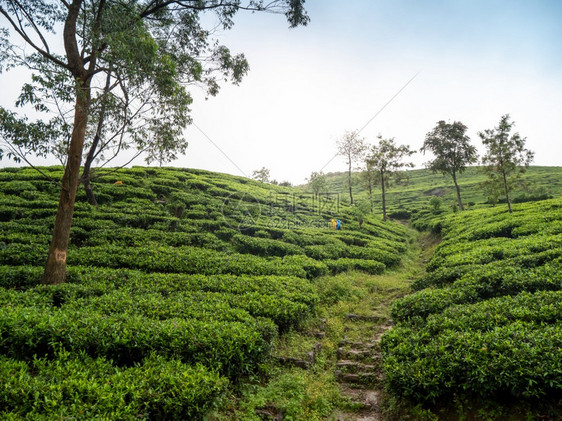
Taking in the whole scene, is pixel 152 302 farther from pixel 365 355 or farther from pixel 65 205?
pixel 365 355

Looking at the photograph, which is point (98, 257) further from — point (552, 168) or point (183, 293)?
point (552, 168)

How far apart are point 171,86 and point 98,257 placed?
8.48 m

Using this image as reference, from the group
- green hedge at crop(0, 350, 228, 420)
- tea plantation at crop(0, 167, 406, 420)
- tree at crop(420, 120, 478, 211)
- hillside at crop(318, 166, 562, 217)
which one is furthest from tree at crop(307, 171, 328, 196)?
green hedge at crop(0, 350, 228, 420)

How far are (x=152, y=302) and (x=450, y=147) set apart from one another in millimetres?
48010

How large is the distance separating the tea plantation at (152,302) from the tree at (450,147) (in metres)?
27.6

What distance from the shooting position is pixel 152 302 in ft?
31.3

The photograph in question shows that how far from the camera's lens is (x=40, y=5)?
1217cm

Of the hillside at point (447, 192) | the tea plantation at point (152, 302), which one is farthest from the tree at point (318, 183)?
the tea plantation at point (152, 302)

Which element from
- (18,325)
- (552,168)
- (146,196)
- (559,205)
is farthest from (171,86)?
(552,168)

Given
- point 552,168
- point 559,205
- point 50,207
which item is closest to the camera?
point 50,207

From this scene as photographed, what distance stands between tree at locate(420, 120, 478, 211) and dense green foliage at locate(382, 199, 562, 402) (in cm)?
3483

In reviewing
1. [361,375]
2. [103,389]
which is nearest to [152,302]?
[103,389]

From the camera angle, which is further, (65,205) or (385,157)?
(385,157)

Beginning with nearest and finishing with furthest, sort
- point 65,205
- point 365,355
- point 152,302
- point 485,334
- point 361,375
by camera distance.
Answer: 1. point 485,334
2. point 361,375
3. point 152,302
4. point 365,355
5. point 65,205
